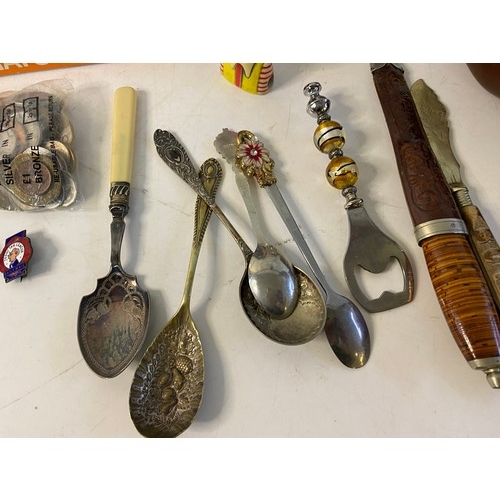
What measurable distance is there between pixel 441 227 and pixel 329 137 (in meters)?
0.26

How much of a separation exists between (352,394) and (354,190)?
0.35m

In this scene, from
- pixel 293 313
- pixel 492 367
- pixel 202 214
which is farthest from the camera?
pixel 202 214

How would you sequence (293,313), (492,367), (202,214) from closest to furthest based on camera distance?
(492,367) < (293,313) < (202,214)

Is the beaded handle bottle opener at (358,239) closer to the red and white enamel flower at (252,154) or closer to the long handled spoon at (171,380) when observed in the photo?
the red and white enamel flower at (252,154)

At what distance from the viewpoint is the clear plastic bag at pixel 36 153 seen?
2.61 feet

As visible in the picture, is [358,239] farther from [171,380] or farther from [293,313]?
[171,380]

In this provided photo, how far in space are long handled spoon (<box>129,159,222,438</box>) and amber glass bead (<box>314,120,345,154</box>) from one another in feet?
1.14

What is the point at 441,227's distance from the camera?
2.16ft

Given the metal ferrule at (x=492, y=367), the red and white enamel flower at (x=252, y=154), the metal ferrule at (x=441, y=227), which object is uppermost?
the red and white enamel flower at (x=252, y=154)

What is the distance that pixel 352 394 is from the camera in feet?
2.06

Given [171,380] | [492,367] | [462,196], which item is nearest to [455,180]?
[462,196]

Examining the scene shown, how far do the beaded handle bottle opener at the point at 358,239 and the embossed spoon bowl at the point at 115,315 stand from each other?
36cm

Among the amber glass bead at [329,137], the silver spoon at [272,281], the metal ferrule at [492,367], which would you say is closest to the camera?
the metal ferrule at [492,367]

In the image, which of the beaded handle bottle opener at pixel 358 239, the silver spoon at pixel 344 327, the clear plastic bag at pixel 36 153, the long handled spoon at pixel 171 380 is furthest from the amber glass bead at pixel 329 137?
the clear plastic bag at pixel 36 153
